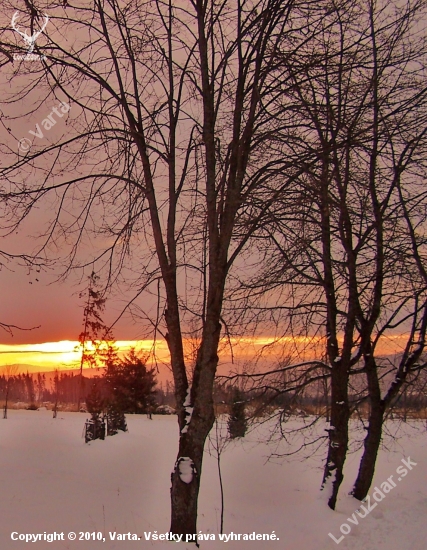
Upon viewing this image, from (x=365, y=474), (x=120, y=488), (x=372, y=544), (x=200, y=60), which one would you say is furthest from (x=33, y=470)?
(x=200, y=60)

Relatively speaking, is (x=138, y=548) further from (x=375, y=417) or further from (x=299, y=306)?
(x=375, y=417)

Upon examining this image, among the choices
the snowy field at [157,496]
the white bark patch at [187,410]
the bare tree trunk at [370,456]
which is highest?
the white bark patch at [187,410]

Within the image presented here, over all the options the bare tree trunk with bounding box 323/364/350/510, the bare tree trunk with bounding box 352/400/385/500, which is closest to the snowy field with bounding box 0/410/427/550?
the bare tree trunk with bounding box 352/400/385/500

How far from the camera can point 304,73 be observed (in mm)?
6184

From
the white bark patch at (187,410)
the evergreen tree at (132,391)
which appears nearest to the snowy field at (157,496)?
the white bark patch at (187,410)

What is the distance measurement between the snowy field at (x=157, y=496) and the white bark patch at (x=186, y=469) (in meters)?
0.67

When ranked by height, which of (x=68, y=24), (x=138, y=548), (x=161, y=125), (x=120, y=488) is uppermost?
(x=68, y=24)

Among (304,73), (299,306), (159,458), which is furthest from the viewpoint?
(159,458)

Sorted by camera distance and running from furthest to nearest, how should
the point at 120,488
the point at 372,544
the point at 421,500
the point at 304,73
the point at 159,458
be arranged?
the point at 159,458, the point at 120,488, the point at 421,500, the point at 372,544, the point at 304,73

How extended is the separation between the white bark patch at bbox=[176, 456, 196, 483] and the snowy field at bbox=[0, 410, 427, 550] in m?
0.67

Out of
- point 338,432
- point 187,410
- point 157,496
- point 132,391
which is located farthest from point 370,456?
point 132,391

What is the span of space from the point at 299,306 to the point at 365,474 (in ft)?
11.7

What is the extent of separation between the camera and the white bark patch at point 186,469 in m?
5.64

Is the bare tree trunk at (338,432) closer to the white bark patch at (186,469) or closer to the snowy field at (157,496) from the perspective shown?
the snowy field at (157,496)
